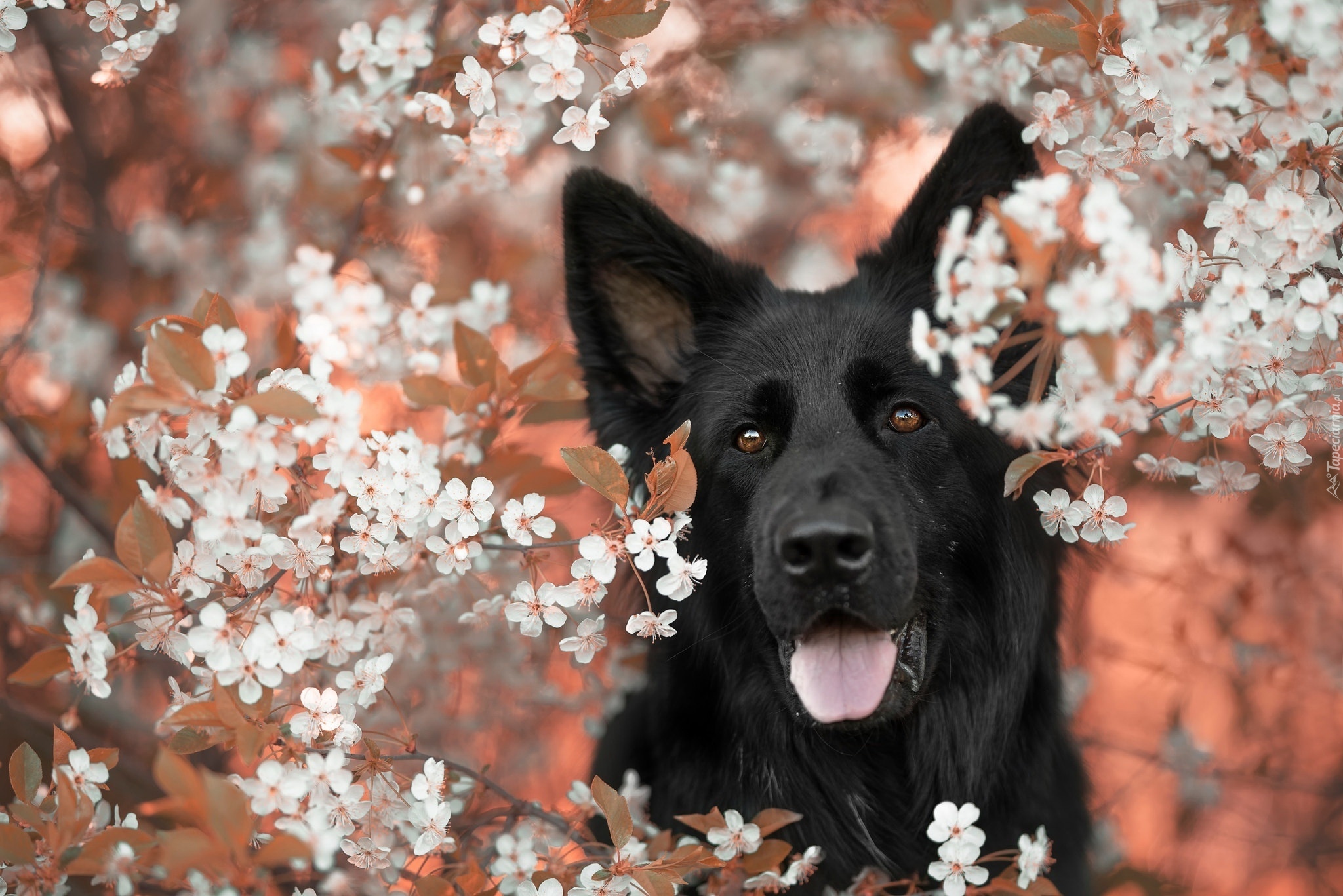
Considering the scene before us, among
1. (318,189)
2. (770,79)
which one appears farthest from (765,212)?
(318,189)

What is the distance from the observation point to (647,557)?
1925mm

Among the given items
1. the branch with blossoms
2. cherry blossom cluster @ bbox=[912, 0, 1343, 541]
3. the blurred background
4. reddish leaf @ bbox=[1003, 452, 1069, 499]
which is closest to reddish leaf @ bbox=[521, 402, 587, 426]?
the branch with blossoms

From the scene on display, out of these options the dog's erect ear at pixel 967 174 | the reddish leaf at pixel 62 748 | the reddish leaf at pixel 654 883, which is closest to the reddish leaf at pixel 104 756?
the reddish leaf at pixel 62 748

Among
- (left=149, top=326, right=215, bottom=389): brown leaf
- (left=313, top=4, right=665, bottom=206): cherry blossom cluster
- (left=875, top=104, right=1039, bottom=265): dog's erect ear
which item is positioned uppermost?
(left=313, top=4, right=665, bottom=206): cherry blossom cluster

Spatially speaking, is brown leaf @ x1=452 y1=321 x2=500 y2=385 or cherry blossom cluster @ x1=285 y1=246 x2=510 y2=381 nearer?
cherry blossom cluster @ x1=285 y1=246 x2=510 y2=381

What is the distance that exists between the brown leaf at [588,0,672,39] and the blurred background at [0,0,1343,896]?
110 cm

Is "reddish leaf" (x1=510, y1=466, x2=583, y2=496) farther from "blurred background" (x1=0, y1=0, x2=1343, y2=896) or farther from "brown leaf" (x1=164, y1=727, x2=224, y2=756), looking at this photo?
"brown leaf" (x1=164, y1=727, x2=224, y2=756)

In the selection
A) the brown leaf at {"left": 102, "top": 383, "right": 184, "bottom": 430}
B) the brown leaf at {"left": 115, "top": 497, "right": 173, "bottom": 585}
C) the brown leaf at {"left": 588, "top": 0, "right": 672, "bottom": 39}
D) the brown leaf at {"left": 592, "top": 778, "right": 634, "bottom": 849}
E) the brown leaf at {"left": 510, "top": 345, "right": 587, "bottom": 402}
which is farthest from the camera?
the brown leaf at {"left": 510, "top": 345, "right": 587, "bottom": 402}

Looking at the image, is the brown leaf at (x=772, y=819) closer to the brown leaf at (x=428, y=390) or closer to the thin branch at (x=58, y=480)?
the brown leaf at (x=428, y=390)

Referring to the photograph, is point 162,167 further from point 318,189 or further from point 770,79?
point 770,79

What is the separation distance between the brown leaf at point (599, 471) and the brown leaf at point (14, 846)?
123 cm

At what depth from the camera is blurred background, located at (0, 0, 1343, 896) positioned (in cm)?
355

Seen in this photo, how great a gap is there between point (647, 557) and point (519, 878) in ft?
2.86

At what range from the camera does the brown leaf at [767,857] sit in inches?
81.2
